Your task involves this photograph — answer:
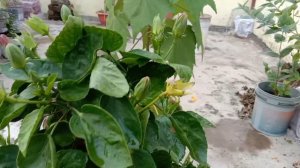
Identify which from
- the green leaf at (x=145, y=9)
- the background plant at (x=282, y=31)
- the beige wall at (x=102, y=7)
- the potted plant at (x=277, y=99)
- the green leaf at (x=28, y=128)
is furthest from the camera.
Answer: the beige wall at (x=102, y=7)

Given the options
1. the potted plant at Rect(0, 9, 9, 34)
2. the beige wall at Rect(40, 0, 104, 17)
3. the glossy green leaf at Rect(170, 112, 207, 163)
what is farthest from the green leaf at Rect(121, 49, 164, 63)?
the beige wall at Rect(40, 0, 104, 17)

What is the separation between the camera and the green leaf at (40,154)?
0.40 metres

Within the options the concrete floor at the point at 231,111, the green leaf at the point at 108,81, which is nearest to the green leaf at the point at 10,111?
the green leaf at the point at 108,81

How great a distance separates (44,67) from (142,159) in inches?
7.7

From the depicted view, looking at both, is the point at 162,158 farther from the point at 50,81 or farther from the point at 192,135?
the point at 50,81

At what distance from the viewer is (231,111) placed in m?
2.39

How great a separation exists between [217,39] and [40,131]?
13.7 feet

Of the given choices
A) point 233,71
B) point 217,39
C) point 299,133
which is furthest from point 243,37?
point 299,133

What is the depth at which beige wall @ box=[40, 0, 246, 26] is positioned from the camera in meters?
4.74

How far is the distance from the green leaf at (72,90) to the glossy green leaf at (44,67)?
0.04m

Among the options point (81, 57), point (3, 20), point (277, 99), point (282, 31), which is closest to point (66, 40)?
point (81, 57)

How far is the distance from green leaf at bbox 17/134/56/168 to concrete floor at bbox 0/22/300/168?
145 cm

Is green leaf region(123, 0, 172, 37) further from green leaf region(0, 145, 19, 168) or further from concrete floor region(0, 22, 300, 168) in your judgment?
concrete floor region(0, 22, 300, 168)

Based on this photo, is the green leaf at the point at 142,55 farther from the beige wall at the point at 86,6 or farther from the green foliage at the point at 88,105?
the beige wall at the point at 86,6
